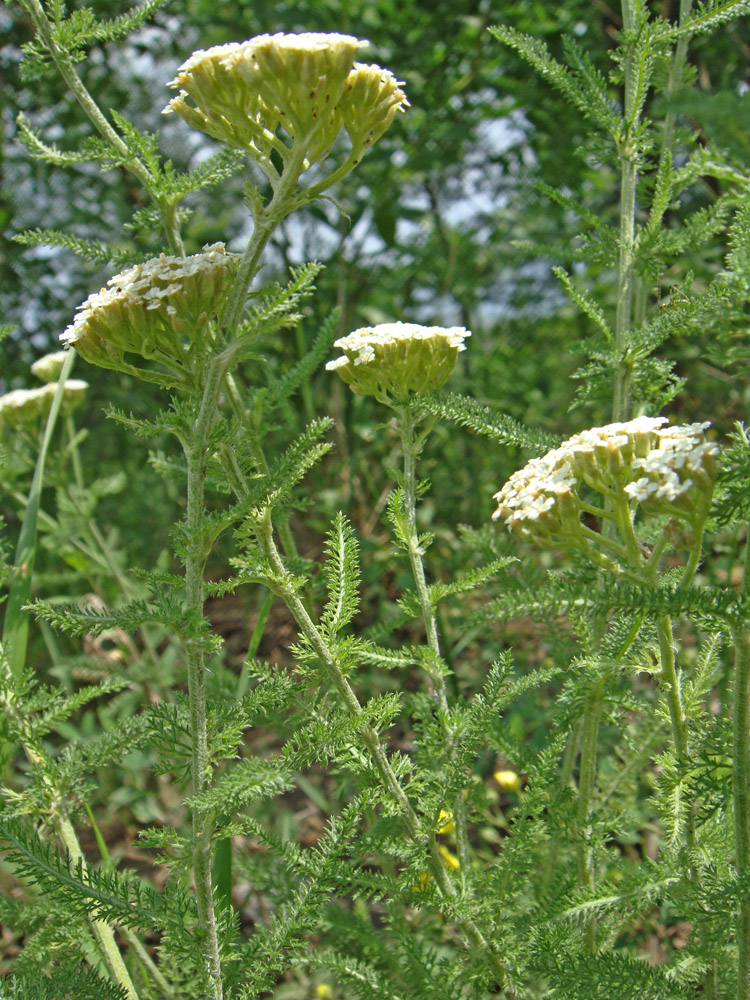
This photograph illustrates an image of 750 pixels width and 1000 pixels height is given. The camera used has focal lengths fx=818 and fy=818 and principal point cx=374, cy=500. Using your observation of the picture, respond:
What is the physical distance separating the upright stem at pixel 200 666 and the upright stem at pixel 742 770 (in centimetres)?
68

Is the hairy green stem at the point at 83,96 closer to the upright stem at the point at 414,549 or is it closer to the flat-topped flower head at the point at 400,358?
the flat-topped flower head at the point at 400,358

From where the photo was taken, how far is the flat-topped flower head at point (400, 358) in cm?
133

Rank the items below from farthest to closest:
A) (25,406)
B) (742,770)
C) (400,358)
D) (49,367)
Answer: (49,367), (25,406), (400,358), (742,770)

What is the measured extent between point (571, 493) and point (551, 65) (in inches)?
34.8

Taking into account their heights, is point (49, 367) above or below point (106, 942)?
above

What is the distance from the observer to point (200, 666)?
3.76 feet

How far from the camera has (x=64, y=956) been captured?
4.75 feet

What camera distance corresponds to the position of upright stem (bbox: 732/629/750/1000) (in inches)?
38.8

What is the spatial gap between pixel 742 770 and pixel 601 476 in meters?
0.41

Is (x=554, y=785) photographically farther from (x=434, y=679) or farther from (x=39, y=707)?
(x=39, y=707)

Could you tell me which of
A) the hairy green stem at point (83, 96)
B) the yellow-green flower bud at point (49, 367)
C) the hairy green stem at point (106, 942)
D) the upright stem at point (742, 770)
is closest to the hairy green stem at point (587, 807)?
the upright stem at point (742, 770)

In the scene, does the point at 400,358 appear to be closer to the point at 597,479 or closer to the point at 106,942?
the point at 597,479

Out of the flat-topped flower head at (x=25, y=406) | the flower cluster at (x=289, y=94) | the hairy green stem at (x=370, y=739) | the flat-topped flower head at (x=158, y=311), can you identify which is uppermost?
the flower cluster at (x=289, y=94)

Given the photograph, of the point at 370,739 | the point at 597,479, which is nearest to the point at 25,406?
the point at 370,739
